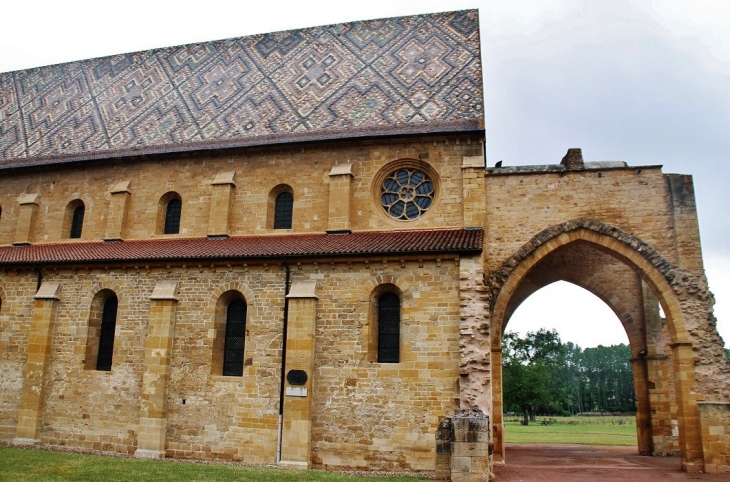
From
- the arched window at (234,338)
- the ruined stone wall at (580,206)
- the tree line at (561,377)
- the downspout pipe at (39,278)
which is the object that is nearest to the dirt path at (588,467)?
the ruined stone wall at (580,206)

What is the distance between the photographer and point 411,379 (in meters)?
13.9

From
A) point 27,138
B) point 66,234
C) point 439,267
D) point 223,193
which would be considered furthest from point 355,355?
point 27,138

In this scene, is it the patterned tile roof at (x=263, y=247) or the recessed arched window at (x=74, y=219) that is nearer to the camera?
the patterned tile roof at (x=263, y=247)

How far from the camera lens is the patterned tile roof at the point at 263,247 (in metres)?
14.8

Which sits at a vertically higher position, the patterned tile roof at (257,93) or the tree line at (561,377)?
the patterned tile roof at (257,93)

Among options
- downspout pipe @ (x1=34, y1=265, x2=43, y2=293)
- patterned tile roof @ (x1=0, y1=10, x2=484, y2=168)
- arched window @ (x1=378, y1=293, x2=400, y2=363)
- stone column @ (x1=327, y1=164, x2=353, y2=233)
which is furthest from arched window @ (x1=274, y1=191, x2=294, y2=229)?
downspout pipe @ (x1=34, y1=265, x2=43, y2=293)

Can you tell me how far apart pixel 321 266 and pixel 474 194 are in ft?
15.3

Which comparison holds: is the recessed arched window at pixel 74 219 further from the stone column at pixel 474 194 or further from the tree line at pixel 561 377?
the tree line at pixel 561 377

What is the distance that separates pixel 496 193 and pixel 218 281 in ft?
28.1

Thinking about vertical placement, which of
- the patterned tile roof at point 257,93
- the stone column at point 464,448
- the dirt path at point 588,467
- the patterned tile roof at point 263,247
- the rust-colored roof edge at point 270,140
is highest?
the patterned tile roof at point 257,93

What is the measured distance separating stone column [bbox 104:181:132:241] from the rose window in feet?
27.3

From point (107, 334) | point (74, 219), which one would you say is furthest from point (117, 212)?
point (107, 334)

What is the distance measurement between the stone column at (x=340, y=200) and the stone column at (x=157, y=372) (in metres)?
4.68

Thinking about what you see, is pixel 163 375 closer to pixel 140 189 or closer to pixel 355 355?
pixel 355 355
